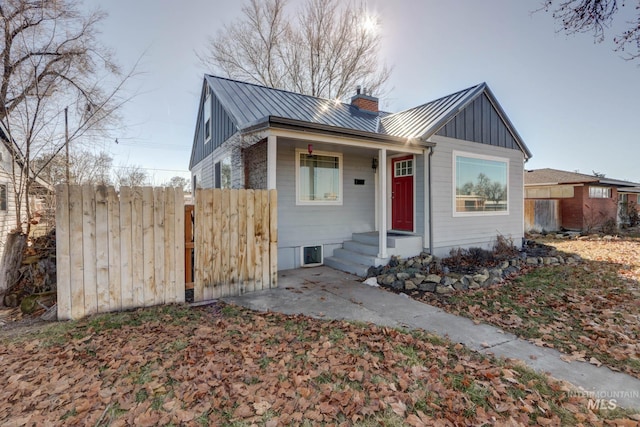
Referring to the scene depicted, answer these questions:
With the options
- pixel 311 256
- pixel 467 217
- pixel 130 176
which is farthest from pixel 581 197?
pixel 130 176

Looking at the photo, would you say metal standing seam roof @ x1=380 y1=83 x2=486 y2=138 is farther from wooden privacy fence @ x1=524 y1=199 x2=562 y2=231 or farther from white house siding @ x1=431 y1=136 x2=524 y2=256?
wooden privacy fence @ x1=524 y1=199 x2=562 y2=231

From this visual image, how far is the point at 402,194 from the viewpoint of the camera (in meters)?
8.51

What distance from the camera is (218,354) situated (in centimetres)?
319

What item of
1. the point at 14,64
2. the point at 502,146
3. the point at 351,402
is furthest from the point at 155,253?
the point at 502,146

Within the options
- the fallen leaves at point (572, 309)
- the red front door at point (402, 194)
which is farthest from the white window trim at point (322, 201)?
the fallen leaves at point (572, 309)

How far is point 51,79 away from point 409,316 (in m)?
8.83

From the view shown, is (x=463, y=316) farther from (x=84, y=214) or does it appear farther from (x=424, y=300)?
(x=84, y=214)

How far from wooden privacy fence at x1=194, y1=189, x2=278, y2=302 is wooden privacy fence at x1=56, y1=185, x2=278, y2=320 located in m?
0.02

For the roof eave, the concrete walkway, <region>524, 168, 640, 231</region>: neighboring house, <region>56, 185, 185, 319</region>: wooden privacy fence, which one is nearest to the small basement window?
the concrete walkway

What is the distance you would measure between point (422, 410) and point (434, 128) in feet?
22.4

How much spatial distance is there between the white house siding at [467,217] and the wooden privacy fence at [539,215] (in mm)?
8195

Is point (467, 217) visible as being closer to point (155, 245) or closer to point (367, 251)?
point (367, 251)

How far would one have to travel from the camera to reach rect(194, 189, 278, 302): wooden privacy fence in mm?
5152

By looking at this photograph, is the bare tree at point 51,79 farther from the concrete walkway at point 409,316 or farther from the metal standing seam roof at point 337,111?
the concrete walkway at point 409,316
